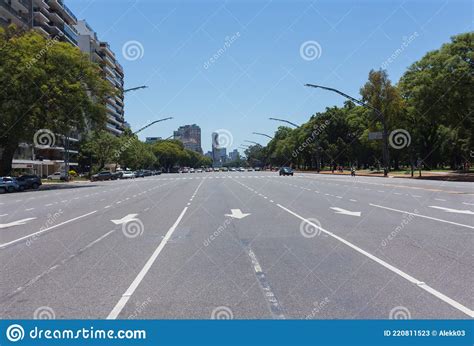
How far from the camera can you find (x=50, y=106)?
46.0 m

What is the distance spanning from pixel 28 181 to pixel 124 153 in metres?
58.0

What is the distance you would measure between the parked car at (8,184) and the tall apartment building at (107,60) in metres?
62.7

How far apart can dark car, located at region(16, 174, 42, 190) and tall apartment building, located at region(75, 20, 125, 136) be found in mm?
58426

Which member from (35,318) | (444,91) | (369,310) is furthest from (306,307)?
(444,91)

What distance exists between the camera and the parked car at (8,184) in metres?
44.4

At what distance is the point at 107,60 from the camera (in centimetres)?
14125

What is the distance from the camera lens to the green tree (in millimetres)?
42531

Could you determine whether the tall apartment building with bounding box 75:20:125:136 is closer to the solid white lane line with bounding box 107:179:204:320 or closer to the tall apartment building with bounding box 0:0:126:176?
the tall apartment building with bounding box 0:0:126:176

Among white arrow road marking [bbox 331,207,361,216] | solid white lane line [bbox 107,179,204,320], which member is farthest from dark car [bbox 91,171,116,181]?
solid white lane line [bbox 107,179,204,320]

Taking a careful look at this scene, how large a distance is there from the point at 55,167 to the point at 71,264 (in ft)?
332

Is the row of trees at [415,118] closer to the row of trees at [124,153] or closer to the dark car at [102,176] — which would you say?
the row of trees at [124,153]

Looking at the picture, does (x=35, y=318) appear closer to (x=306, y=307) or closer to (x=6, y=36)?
(x=306, y=307)

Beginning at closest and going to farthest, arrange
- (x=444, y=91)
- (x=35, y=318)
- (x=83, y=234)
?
(x=35, y=318) → (x=83, y=234) → (x=444, y=91)

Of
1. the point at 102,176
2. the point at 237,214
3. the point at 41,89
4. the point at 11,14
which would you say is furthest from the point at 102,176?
the point at 237,214
